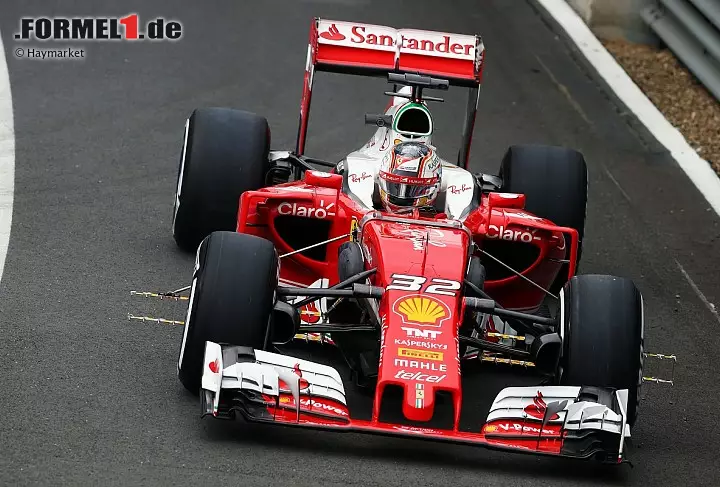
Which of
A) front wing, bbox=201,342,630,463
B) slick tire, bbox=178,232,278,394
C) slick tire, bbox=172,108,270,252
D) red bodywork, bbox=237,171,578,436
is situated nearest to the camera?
front wing, bbox=201,342,630,463

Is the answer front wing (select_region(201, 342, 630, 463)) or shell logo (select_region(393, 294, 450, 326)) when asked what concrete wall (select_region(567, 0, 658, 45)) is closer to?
shell logo (select_region(393, 294, 450, 326))

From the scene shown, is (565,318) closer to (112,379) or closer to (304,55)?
(112,379)

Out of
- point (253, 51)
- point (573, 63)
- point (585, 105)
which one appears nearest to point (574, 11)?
point (573, 63)

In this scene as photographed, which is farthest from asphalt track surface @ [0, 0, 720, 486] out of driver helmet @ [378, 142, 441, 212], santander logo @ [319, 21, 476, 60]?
santander logo @ [319, 21, 476, 60]

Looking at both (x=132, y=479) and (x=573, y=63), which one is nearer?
(x=132, y=479)

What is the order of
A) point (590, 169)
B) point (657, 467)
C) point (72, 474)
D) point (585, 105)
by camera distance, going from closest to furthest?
point (72, 474), point (657, 467), point (590, 169), point (585, 105)

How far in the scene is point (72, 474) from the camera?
7301 millimetres

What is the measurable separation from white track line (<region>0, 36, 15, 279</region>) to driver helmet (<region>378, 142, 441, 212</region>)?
9.03 feet

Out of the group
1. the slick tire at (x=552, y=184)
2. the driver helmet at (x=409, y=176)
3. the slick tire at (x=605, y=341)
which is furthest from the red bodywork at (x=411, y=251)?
the slick tire at (x=552, y=184)

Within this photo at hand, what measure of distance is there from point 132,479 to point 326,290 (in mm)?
1648

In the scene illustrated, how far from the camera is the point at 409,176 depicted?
9.36 metres

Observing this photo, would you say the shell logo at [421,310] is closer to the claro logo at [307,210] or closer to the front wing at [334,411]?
the front wing at [334,411]

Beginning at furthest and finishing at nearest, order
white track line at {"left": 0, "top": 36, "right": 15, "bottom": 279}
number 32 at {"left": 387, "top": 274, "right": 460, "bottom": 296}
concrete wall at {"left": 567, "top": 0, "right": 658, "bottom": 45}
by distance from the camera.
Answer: concrete wall at {"left": 567, "top": 0, "right": 658, "bottom": 45}, white track line at {"left": 0, "top": 36, "right": 15, "bottom": 279}, number 32 at {"left": 387, "top": 274, "right": 460, "bottom": 296}

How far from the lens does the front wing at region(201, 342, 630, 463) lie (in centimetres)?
768
